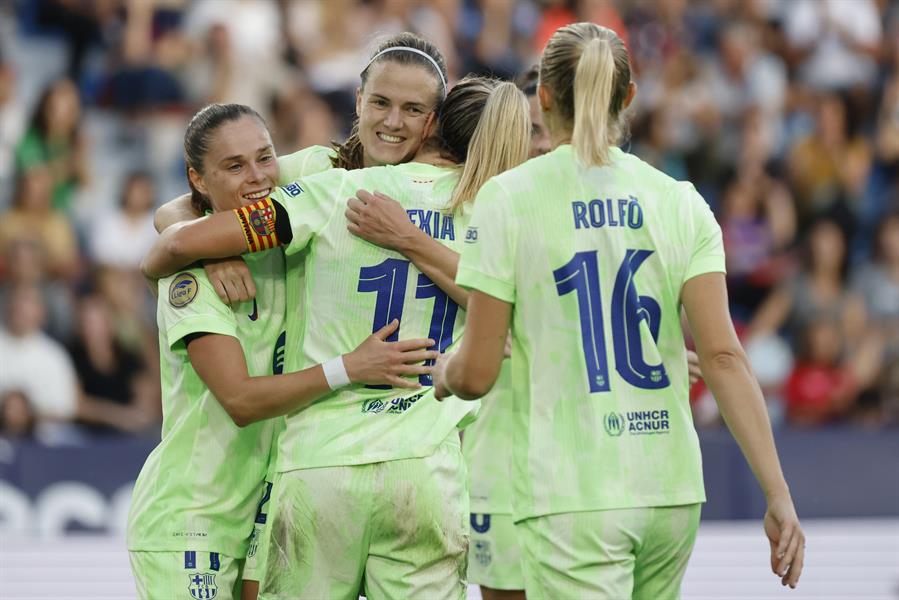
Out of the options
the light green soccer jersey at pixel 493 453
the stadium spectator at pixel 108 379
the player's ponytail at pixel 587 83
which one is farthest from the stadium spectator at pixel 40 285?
the player's ponytail at pixel 587 83

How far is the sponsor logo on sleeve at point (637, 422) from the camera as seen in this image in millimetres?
3631

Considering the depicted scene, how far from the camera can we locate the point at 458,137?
14.6ft

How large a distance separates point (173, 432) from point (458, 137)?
1354 mm

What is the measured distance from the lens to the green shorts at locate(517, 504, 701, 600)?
3.56 meters

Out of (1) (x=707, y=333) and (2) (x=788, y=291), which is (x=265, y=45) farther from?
(1) (x=707, y=333)

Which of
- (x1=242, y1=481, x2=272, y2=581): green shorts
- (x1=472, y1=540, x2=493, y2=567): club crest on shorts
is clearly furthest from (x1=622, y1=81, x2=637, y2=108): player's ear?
(x1=472, y1=540, x2=493, y2=567): club crest on shorts

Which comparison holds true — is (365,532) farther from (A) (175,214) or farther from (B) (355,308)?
(A) (175,214)

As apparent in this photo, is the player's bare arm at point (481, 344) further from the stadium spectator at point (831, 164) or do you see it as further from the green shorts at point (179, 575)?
the stadium spectator at point (831, 164)

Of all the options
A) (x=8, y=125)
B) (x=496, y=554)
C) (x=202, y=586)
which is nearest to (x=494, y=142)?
(x=202, y=586)

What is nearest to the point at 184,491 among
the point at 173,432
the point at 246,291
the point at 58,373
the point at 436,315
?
the point at 173,432

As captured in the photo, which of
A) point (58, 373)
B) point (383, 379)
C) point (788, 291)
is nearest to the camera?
point (383, 379)

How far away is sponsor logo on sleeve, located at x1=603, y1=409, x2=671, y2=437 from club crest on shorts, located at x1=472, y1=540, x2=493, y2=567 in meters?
2.17

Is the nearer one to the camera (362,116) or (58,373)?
(362,116)

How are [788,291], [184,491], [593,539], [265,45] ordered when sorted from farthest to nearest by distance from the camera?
1. [265,45]
2. [788,291]
3. [184,491]
4. [593,539]
